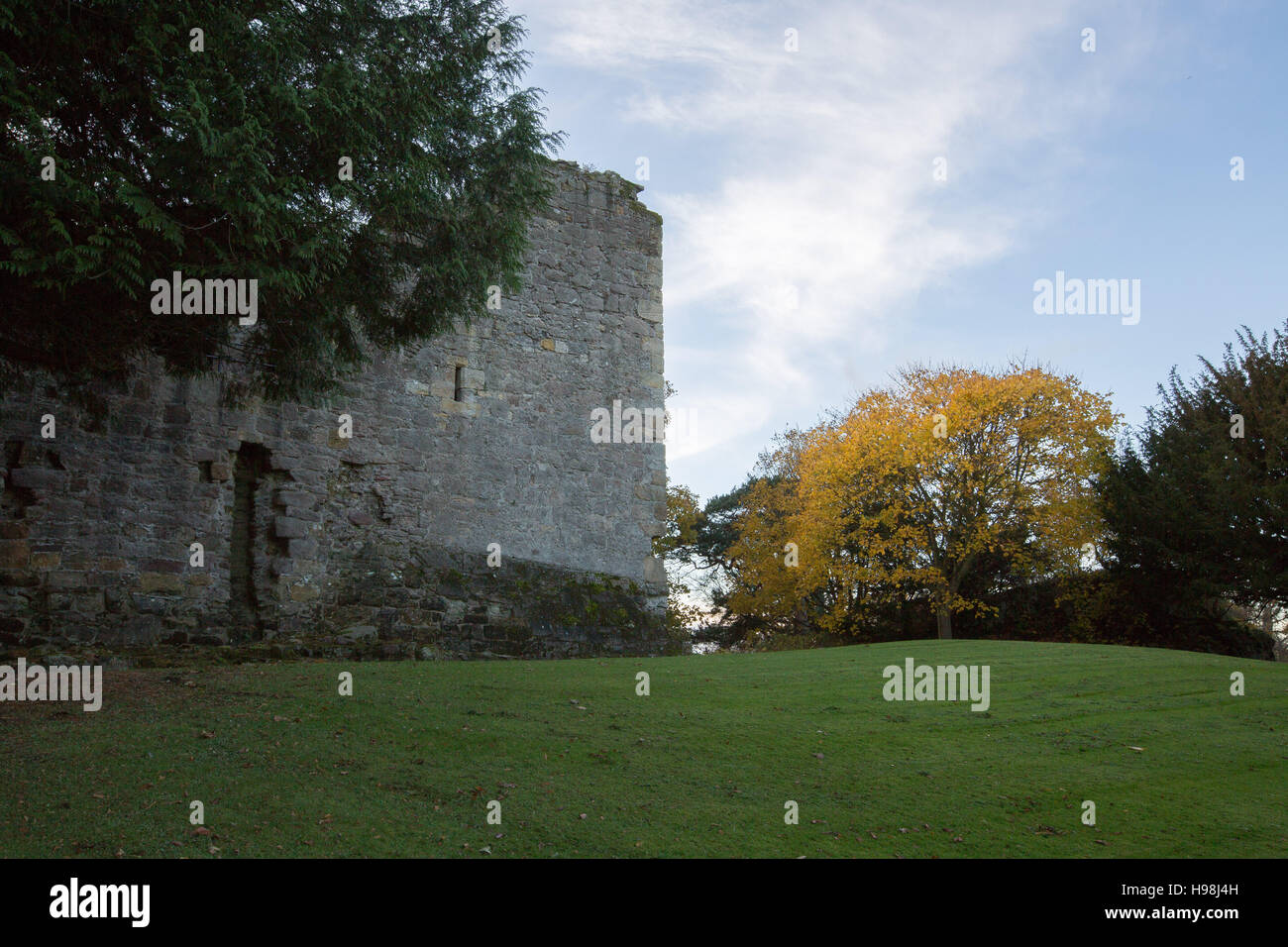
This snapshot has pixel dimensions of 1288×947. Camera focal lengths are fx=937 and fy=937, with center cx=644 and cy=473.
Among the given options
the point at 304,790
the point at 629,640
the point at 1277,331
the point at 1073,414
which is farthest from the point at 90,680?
the point at 1277,331

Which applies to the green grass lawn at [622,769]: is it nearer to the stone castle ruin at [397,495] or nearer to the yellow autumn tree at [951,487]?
the stone castle ruin at [397,495]

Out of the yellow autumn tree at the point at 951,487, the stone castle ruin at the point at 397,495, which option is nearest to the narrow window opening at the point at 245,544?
the stone castle ruin at the point at 397,495

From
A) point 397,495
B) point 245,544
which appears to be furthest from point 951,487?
point 245,544

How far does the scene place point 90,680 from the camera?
8844mm

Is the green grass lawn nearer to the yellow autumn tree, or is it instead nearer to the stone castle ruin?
the stone castle ruin

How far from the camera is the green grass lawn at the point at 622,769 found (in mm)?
5457

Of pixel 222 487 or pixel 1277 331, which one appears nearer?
pixel 222 487

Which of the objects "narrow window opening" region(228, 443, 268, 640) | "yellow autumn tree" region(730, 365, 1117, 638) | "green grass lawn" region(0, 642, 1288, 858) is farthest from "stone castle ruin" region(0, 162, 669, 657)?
"yellow autumn tree" region(730, 365, 1117, 638)

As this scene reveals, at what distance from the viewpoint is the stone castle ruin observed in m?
10.5

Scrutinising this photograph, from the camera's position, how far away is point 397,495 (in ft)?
43.6

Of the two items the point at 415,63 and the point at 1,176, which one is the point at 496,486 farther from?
the point at 1,176

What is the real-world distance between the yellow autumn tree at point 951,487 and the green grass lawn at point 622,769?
12.9 metres

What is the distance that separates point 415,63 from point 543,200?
6.75 feet
